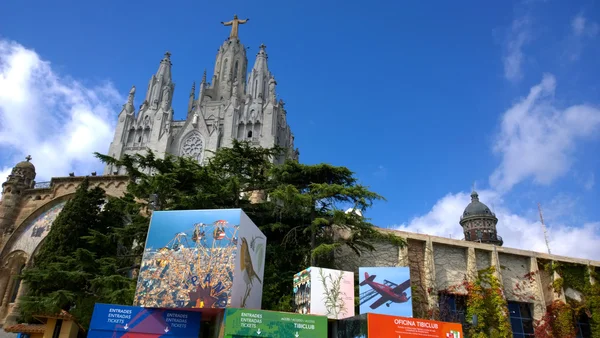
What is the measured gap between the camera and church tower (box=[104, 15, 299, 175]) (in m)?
54.2

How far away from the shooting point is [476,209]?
196 ft

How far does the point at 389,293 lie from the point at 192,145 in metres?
42.4

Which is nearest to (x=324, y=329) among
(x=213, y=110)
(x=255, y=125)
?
(x=255, y=125)

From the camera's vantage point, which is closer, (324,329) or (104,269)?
(324,329)

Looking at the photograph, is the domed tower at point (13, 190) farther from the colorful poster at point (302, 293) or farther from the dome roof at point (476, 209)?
the dome roof at point (476, 209)

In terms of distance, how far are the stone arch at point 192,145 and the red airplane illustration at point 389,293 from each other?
39.9 m

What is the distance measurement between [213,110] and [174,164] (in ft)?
129

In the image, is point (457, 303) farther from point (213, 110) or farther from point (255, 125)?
point (213, 110)

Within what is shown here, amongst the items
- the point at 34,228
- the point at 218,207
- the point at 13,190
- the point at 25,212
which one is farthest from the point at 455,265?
the point at 13,190

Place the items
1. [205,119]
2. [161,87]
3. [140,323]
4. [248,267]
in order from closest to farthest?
[140,323]
[248,267]
[205,119]
[161,87]

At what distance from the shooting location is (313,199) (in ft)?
64.4

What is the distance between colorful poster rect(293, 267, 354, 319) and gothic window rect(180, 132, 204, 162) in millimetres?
39855

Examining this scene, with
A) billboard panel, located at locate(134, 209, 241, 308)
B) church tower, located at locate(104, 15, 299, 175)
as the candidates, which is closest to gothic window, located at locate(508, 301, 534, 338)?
billboard panel, located at locate(134, 209, 241, 308)

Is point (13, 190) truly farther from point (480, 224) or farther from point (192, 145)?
point (480, 224)
